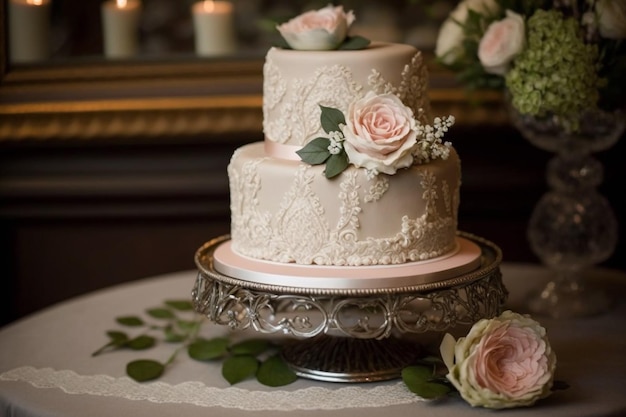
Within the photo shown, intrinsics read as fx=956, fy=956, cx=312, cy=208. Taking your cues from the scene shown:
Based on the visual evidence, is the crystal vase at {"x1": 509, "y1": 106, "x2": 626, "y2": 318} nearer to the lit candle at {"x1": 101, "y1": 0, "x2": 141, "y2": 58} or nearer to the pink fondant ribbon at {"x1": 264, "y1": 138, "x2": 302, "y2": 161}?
the pink fondant ribbon at {"x1": 264, "y1": 138, "x2": 302, "y2": 161}

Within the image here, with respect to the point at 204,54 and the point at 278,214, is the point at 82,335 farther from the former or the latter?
the point at 204,54

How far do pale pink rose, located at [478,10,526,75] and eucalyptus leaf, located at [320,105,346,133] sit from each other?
623mm

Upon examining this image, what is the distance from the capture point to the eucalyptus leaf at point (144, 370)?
2.19m

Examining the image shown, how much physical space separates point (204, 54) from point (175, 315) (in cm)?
115

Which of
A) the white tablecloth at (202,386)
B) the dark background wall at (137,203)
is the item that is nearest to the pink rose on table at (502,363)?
the white tablecloth at (202,386)

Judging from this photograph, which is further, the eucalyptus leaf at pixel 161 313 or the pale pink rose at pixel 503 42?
the eucalyptus leaf at pixel 161 313

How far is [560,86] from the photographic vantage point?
241 centimetres

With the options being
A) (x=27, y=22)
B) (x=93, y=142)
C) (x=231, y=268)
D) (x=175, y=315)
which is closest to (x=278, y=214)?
(x=231, y=268)

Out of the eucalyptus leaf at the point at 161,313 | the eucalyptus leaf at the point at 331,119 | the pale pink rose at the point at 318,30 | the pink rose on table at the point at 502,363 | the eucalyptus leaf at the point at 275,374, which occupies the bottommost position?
the eucalyptus leaf at the point at 161,313

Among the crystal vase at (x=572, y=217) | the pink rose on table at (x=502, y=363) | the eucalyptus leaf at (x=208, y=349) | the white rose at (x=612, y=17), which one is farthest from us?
the crystal vase at (x=572, y=217)

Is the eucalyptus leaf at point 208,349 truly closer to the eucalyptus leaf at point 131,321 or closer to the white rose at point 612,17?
the eucalyptus leaf at point 131,321

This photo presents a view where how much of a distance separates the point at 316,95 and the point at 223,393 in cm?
69

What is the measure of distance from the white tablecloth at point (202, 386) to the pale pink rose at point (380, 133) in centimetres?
50

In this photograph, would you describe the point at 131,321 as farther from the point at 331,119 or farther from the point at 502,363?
the point at 502,363
